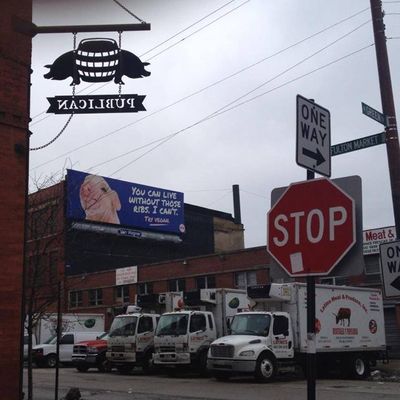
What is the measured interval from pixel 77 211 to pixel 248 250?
13.2 meters

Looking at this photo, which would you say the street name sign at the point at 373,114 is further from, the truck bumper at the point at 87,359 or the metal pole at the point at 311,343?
the truck bumper at the point at 87,359

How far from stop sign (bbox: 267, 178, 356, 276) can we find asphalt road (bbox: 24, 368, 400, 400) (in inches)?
438

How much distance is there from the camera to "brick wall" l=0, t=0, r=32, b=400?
991 centimetres

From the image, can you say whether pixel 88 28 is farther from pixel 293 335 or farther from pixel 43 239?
pixel 293 335

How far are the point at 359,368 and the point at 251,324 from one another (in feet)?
14.8

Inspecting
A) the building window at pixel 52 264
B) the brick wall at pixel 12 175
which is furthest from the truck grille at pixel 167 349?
the brick wall at pixel 12 175

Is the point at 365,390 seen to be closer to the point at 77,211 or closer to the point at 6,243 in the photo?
the point at 6,243

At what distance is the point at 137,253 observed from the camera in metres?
Answer: 57.8

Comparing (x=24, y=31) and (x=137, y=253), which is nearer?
(x=24, y=31)

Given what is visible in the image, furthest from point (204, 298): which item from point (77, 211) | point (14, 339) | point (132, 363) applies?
point (77, 211)

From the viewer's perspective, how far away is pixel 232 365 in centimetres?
2033

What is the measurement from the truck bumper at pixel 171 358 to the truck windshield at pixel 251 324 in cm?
217

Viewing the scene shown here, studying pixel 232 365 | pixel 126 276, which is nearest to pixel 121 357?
pixel 232 365

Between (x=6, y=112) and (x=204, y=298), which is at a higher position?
(x=6, y=112)
